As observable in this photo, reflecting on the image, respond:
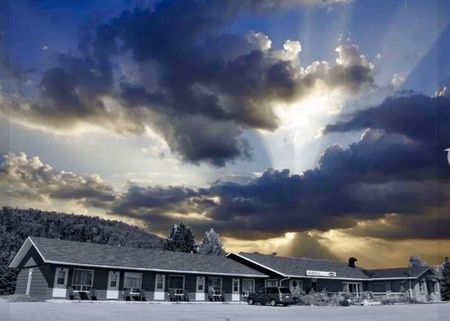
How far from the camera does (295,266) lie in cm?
5197

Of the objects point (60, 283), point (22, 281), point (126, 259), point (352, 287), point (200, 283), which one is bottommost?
point (60, 283)

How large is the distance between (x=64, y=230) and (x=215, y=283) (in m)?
70.6

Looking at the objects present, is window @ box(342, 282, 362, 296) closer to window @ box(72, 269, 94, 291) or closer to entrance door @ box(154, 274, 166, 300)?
entrance door @ box(154, 274, 166, 300)

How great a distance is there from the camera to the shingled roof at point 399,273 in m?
56.4

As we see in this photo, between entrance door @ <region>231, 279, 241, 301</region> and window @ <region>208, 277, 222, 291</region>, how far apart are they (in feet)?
5.61

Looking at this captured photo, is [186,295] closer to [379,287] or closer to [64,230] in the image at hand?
[379,287]

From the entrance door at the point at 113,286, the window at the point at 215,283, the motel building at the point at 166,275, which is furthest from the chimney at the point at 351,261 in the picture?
the entrance door at the point at 113,286

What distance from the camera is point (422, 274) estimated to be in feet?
187

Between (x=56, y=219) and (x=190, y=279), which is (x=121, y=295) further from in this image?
(x=56, y=219)

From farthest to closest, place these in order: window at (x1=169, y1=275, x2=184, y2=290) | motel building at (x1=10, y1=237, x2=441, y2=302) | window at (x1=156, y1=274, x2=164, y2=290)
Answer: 1. window at (x1=169, y1=275, x2=184, y2=290)
2. window at (x1=156, y1=274, x2=164, y2=290)
3. motel building at (x1=10, y1=237, x2=441, y2=302)

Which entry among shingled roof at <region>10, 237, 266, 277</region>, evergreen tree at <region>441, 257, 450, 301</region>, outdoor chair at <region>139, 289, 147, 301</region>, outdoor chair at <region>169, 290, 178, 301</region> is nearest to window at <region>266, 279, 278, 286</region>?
shingled roof at <region>10, 237, 266, 277</region>

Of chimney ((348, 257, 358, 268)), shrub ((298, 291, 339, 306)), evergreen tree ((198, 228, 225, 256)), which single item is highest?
evergreen tree ((198, 228, 225, 256))

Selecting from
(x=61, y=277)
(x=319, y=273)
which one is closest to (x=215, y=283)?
(x=319, y=273)

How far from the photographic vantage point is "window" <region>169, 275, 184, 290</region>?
4075 cm
